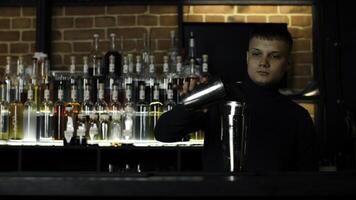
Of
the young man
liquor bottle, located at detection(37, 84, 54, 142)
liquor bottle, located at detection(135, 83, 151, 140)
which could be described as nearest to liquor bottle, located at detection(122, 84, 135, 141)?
liquor bottle, located at detection(135, 83, 151, 140)

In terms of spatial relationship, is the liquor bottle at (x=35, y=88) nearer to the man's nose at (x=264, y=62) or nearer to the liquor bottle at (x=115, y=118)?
the liquor bottle at (x=115, y=118)

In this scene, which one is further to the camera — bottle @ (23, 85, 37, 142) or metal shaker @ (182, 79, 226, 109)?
bottle @ (23, 85, 37, 142)

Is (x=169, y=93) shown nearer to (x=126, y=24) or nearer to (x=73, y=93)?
(x=73, y=93)

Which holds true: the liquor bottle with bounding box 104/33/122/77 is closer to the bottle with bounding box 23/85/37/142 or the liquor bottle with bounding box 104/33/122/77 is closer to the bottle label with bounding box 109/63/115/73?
the bottle label with bounding box 109/63/115/73

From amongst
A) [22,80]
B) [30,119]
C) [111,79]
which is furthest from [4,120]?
[111,79]

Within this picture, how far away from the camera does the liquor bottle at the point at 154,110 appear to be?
2.90 m

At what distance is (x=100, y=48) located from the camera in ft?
10.8

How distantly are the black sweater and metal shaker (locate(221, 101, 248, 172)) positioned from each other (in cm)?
31

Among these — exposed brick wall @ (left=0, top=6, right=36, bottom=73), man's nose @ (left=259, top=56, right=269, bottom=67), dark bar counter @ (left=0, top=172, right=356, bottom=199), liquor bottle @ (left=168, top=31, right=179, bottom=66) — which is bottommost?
dark bar counter @ (left=0, top=172, right=356, bottom=199)

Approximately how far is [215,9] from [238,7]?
135 mm

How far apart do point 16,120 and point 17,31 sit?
0.66m

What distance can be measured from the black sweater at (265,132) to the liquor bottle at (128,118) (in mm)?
1121

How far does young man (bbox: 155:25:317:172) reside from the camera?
5.58 ft

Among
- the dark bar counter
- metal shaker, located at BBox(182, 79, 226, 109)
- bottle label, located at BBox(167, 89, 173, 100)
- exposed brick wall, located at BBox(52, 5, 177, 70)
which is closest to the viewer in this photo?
the dark bar counter
